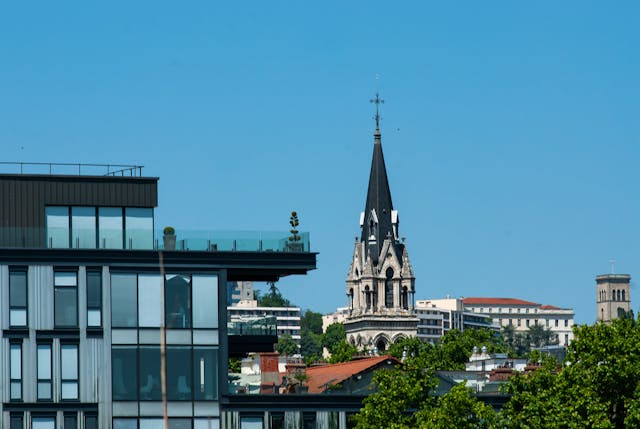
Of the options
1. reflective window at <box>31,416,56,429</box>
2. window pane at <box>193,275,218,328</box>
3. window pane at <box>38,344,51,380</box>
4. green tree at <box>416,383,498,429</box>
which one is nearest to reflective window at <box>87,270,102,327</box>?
window pane at <box>38,344,51,380</box>

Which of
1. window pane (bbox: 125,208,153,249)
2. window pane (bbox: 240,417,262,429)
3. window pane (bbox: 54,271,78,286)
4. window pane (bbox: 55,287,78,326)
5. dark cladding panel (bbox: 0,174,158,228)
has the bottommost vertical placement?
window pane (bbox: 240,417,262,429)

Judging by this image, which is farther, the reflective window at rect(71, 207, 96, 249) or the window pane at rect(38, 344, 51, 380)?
the reflective window at rect(71, 207, 96, 249)

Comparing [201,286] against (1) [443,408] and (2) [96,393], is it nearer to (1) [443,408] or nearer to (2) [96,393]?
(2) [96,393]

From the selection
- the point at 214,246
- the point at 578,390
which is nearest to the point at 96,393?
the point at 214,246

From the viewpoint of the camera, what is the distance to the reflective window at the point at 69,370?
72.6 metres

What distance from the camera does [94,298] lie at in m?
73.5

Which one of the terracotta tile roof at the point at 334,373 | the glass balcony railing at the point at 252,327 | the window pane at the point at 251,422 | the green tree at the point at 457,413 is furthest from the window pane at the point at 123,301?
the green tree at the point at 457,413

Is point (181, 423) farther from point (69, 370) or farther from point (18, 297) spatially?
point (18, 297)

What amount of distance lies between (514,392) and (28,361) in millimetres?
19746

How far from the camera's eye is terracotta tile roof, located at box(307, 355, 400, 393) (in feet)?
265

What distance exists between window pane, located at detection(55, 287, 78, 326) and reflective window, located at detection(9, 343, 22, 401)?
1.89 metres

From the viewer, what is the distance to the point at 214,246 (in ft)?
246

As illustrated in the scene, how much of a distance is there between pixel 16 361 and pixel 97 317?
144 inches

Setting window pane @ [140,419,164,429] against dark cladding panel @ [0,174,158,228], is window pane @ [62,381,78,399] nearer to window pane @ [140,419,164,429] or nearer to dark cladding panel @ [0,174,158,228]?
window pane @ [140,419,164,429]
